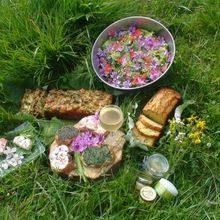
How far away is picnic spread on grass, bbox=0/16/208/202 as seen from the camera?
9.45ft

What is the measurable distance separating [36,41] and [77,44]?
0.29 metres

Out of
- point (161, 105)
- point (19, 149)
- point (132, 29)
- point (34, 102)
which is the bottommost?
point (19, 149)

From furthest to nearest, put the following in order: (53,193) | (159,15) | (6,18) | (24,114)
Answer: (159,15) → (6,18) → (24,114) → (53,193)

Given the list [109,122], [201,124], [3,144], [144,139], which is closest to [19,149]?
[3,144]

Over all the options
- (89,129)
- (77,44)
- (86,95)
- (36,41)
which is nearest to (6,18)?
(36,41)

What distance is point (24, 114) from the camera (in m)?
3.17

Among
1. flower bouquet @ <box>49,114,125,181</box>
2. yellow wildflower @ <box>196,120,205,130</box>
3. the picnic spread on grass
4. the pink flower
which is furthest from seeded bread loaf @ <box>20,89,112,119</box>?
yellow wildflower @ <box>196,120,205,130</box>

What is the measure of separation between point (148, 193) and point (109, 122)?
0.51 meters

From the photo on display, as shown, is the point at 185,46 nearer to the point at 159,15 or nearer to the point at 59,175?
the point at 159,15

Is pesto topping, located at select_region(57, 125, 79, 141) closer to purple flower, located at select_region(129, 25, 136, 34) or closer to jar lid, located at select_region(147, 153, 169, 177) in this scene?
jar lid, located at select_region(147, 153, 169, 177)

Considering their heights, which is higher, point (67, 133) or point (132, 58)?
point (132, 58)

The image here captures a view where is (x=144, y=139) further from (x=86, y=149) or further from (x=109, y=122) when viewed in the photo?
(x=86, y=149)

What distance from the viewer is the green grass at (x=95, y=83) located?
2.79 metres

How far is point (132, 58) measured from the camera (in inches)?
131
